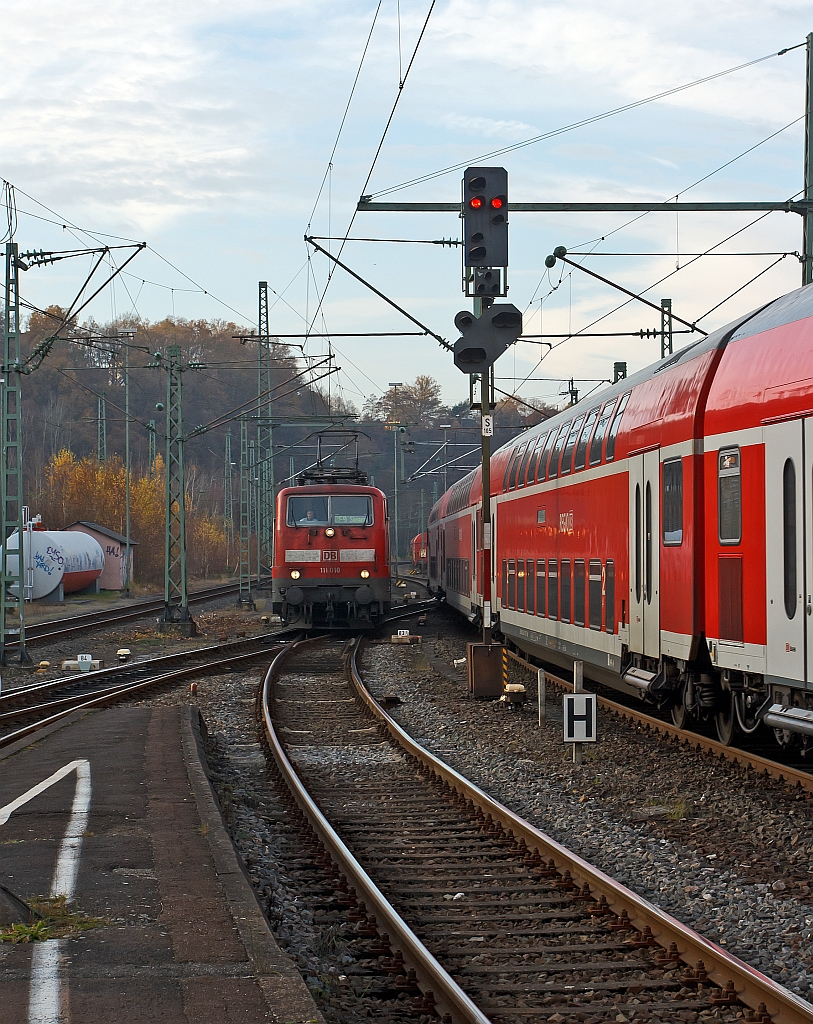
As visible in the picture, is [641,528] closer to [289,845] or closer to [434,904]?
[289,845]

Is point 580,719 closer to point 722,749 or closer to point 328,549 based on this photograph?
point 722,749

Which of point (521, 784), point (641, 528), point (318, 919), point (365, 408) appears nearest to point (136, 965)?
point (318, 919)

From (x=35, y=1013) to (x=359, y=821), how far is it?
5.05 metres

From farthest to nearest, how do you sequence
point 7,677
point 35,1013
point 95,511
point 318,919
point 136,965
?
point 95,511 < point 7,677 < point 318,919 < point 136,965 < point 35,1013

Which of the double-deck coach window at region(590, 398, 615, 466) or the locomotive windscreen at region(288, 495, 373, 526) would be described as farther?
the locomotive windscreen at region(288, 495, 373, 526)

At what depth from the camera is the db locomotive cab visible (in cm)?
2766

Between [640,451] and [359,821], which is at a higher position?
[640,451]

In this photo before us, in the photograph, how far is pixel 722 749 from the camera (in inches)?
425

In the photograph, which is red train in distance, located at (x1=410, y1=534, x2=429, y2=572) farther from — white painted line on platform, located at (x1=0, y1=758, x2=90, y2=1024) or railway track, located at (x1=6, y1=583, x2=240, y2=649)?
white painted line on platform, located at (x1=0, y1=758, x2=90, y2=1024)

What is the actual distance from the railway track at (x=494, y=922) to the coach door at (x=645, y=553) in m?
2.54

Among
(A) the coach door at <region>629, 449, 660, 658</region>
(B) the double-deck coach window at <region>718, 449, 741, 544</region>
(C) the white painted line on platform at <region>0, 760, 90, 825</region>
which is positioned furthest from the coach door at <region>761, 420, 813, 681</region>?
(C) the white painted line on platform at <region>0, 760, 90, 825</region>

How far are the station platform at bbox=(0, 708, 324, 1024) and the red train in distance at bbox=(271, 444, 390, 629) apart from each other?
52.2 feet

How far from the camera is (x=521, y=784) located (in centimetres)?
1062

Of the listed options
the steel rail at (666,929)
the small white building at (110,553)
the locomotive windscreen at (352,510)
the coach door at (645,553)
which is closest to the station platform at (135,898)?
the steel rail at (666,929)
